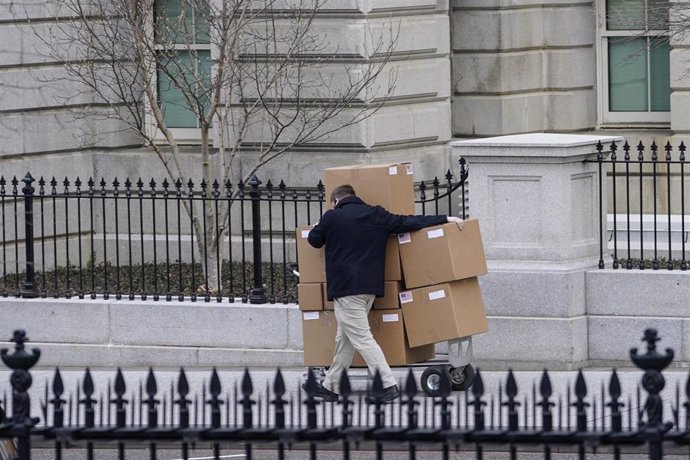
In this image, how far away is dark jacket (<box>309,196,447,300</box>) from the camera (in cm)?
1166

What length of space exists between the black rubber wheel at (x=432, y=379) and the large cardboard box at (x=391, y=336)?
0.16 metres

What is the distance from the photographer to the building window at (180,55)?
684 inches

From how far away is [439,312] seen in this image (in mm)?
11977

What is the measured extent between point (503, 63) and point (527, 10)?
71 centimetres

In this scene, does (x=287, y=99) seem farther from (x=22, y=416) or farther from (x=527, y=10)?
(x=22, y=416)

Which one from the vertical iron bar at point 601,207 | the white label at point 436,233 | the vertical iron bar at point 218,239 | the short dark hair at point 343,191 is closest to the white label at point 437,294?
the white label at point 436,233

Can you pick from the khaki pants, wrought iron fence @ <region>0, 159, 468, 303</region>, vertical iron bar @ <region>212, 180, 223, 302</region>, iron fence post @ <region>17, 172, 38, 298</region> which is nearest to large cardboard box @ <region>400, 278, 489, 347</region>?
the khaki pants

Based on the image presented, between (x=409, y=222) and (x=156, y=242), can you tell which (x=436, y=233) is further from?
(x=156, y=242)

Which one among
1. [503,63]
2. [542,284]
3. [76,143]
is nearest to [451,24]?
[503,63]

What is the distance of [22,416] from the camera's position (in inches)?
222

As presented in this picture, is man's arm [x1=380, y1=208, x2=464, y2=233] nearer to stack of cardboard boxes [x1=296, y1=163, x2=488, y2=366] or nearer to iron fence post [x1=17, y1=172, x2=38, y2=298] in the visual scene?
stack of cardboard boxes [x1=296, y1=163, x2=488, y2=366]

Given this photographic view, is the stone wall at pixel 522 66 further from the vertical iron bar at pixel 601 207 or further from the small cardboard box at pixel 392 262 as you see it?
the small cardboard box at pixel 392 262

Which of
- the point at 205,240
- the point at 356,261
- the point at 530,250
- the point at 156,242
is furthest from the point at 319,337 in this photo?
the point at 156,242

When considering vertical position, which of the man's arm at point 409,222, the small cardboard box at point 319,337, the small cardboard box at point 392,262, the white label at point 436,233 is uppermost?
the man's arm at point 409,222
